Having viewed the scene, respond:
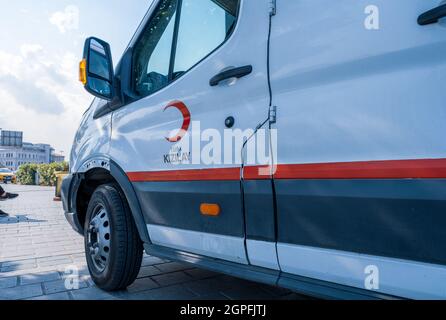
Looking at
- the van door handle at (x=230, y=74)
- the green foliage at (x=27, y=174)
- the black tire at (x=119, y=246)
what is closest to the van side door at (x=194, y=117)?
the van door handle at (x=230, y=74)

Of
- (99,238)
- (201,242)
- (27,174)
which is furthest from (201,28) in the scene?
(27,174)

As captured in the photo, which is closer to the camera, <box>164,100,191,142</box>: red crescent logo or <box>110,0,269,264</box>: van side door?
<box>110,0,269,264</box>: van side door

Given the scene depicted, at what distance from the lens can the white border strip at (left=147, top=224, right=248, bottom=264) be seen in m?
1.92

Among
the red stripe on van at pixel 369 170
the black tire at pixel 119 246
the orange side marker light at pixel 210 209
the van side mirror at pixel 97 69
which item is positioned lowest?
the black tire at pixel 119 246

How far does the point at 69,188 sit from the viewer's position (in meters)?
3.36

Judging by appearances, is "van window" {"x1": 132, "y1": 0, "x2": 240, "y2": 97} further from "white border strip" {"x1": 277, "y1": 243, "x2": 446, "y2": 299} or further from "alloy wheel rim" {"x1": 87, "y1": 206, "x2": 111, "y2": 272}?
"white border strip" {"x1": 277, "y1": 243, "x2": 446, "y2": 299}

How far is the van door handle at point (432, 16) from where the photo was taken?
1217 mm

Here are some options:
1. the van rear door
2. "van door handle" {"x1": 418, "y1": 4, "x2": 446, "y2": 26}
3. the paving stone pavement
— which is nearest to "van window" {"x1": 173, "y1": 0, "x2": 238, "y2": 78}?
the van rear door

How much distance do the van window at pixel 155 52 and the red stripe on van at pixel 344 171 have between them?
84 cm

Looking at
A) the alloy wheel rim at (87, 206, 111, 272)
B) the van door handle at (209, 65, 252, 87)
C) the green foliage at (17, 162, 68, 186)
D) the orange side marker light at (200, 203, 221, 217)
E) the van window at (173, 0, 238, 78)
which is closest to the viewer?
the van door handle at (209, 65, 252, 87)

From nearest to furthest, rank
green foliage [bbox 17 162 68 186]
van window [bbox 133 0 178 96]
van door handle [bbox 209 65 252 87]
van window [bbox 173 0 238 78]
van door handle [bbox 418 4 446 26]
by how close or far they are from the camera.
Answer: van door handle [bbox 418 4 446 26] < van door handle [bbox 209 65 252 87] < van window [bbox 173 0 238 78] < van window [bbox 133 0 178 96] < green foliage [bbox 17 162 68 186]

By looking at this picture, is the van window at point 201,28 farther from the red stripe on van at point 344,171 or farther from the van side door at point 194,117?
the red stripe on van at point 344,171
